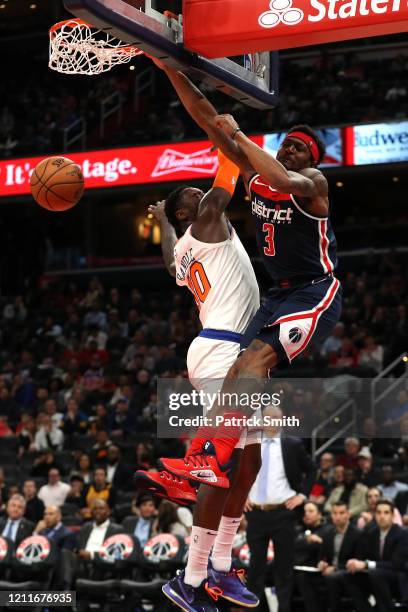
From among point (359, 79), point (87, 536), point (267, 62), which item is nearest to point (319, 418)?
point (87, 536)

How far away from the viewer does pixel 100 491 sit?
1527 cm

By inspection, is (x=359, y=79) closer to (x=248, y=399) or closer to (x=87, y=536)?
(x=87, y=536)

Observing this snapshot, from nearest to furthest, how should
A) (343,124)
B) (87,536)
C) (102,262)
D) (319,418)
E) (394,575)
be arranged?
(394,575) → (87,536) → (319,418) → (343,124) → (102,262)

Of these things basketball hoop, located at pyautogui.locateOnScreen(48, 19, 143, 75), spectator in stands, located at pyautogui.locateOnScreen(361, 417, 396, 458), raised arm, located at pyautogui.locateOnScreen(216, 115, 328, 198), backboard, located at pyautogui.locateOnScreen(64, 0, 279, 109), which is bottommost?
spectator in stands, located at pyautogui.locateOnScreen(361, 417, 396, 458)

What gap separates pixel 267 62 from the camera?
7152 mm

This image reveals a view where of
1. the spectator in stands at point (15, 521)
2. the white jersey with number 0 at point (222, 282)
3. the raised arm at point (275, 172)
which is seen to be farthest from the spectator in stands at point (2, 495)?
the raised arm at point (275, 172)

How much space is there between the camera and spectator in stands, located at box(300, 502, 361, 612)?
12.1 meters

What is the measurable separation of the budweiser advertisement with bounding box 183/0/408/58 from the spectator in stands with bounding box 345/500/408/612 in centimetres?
678

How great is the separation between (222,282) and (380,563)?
632 cm

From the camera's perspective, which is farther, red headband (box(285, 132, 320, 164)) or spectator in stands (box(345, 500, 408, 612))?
spectator in stands (box(345, 500, 408, 612))

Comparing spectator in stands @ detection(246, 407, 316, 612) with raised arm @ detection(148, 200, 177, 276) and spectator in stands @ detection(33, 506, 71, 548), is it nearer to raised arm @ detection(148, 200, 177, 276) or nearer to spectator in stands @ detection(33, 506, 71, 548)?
spectator in stands @ detection(33, 506, 71, 548)

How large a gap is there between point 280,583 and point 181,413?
465 cm

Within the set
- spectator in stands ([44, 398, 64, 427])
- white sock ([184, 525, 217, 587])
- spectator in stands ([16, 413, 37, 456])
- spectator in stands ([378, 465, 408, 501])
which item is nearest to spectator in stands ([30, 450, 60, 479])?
spectator in stands ([16, 413, 37, 456])

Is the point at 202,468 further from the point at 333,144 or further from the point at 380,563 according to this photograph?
the point at 333,144
